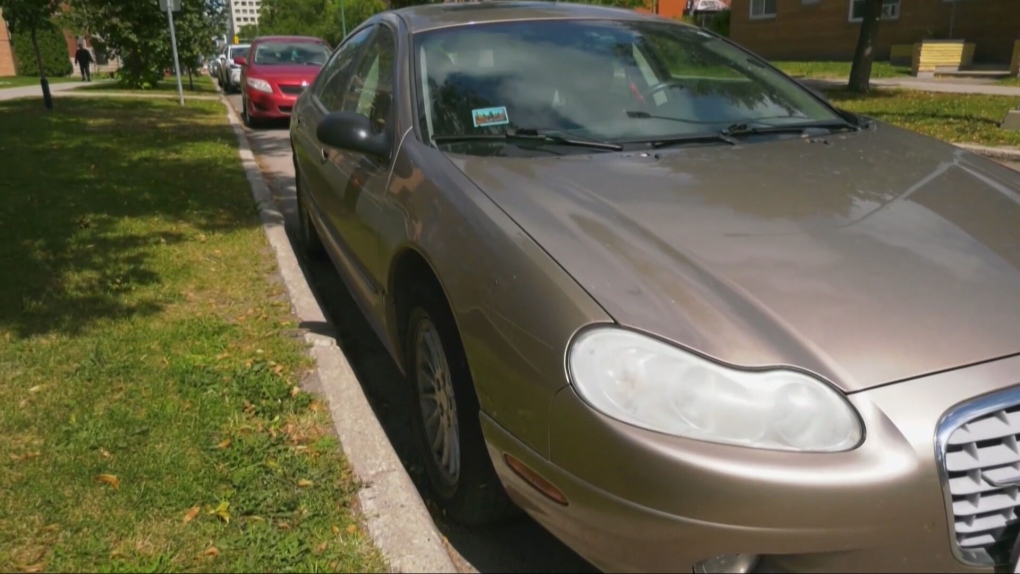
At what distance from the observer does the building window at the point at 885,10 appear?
84.2ft

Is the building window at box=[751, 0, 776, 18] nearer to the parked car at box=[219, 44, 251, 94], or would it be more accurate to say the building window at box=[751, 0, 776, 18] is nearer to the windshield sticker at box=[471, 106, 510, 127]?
the parked car at box=[219, 44, 251, 94]

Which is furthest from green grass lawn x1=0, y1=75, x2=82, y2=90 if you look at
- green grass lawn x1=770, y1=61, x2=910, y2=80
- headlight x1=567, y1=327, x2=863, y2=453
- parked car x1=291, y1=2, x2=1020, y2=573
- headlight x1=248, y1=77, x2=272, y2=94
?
headlight x1=567, y1=327, x2=863, y2=453

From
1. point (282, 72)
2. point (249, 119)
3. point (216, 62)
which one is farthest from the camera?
point (216, 62)

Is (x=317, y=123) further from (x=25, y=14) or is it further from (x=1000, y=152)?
(x=25, y=14)

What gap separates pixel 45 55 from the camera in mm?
42875

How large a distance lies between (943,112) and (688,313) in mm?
12189

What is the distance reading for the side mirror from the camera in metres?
3.26

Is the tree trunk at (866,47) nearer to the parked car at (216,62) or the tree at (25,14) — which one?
the tree at (25,14)

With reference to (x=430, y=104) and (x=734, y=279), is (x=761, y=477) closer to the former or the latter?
(x=734, y=279)

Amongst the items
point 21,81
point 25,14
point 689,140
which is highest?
point 25,14

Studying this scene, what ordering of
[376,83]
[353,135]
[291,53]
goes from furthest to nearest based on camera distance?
[291,53], [376,83], [353,135]

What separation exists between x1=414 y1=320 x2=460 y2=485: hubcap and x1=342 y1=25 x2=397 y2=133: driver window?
104 centimetres

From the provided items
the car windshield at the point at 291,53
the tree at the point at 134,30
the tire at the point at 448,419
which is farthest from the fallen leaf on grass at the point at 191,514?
the tree at the point at 134,30

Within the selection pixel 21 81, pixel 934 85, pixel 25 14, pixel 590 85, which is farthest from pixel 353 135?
pixel 21 81
